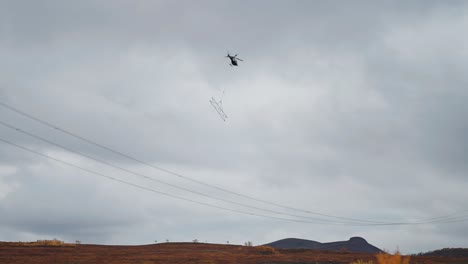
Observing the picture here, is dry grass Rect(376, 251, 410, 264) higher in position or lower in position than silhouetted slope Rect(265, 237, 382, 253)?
lower

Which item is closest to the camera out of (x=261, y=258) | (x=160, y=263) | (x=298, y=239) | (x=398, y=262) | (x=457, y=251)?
(x=398, y=262)

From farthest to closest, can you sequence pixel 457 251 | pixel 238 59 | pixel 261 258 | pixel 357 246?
pixel 357 246, pixel 457 251, pixel 238 59, pixel 261 258

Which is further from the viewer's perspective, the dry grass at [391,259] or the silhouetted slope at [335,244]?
the silhouetted slope at [335,244]

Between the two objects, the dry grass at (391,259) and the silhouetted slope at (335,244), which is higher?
the silhouetted slope at (335,244)

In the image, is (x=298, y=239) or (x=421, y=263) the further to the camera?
(x=298, y=239)

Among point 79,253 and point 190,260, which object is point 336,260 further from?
point 79,253

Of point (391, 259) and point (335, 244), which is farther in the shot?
point (335, 244)

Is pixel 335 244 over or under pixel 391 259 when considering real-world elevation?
over

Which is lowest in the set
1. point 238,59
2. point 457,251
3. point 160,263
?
point 160,263

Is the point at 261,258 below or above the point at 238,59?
below

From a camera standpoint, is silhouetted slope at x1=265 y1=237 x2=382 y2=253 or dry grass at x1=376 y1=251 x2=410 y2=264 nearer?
dry grass at x1=376 y1=251 x2=410 y2=264

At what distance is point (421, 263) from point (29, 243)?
1544 inches

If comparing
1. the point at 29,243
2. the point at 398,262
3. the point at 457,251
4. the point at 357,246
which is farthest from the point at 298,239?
the point at 398,262

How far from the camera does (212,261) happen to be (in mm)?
39781
